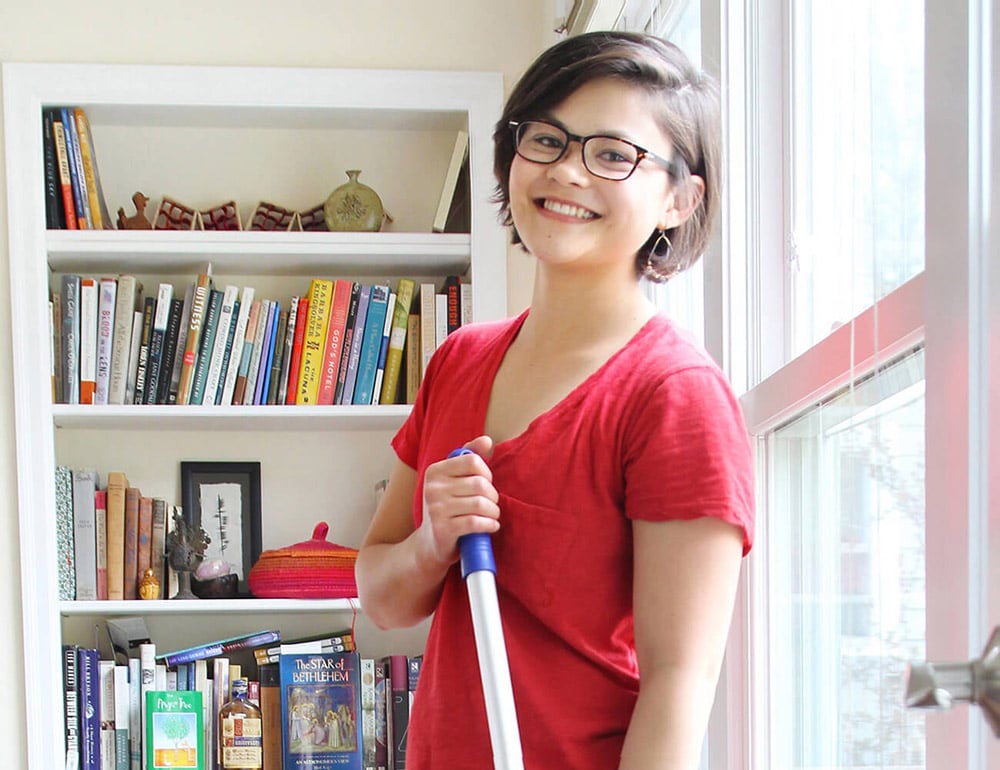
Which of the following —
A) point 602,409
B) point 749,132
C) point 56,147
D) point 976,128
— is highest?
point 56,147

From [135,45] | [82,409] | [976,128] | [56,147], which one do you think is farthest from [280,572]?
[976,128]

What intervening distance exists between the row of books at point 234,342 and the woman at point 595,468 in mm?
1841

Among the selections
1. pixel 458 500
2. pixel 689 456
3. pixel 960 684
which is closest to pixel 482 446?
pixel 458 500

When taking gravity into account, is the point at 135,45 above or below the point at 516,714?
above

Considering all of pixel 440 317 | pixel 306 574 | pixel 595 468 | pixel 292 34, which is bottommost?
pixel 306 574

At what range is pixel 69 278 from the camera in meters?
2.97

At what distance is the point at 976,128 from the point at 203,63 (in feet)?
8.16

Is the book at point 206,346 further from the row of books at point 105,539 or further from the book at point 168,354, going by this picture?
the row of books at point 105,539

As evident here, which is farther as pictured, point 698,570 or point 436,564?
point 436,564

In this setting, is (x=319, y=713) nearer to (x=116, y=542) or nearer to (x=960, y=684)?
(x=116, y=542)

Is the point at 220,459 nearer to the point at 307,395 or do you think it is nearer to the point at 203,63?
the point at 307,395

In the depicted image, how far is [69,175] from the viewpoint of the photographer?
2961 millimetres

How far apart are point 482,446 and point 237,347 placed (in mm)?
2020

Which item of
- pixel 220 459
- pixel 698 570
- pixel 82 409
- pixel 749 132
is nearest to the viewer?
pixel 698 570
